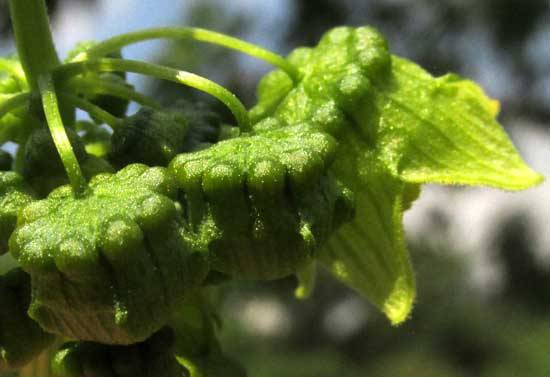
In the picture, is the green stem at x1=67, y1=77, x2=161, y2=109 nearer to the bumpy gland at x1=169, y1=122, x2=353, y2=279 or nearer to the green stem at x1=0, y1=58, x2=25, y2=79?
the green stem at x1=0, y1=58, x2=25, y2=79

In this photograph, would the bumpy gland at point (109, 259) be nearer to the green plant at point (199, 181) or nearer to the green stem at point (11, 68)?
the green plant at point (199, 181)

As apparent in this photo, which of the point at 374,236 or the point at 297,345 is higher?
the point at 374,236

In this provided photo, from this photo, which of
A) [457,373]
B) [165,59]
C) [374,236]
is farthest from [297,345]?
[374,236]

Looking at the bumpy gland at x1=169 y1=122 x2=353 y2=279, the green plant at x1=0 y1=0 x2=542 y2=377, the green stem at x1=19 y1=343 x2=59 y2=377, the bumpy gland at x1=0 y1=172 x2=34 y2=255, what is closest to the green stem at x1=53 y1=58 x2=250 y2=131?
the green plant at x1=0 y1=0 x2=542 y2=377

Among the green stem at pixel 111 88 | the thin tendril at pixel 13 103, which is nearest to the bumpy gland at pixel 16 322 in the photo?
the thin tendril at pixel 13 103

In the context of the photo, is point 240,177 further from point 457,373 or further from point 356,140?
point 457,373

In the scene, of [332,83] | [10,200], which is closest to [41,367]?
[10,200]

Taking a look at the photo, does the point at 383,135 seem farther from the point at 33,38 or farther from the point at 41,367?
the point at 41,367
